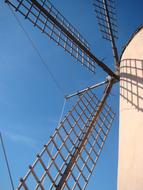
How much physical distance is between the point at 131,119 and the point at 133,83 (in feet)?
1.88

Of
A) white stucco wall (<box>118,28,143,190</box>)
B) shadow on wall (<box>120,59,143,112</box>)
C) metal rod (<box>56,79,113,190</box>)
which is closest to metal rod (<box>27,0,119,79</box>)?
metal rod (<box>56,79,113,190</box>)

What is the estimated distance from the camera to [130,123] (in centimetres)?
356

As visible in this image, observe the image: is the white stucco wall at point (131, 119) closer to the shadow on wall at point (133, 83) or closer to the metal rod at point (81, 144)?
the shadow on wall at point (133, 83)

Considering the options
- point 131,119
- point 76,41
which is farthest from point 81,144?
point 76,41

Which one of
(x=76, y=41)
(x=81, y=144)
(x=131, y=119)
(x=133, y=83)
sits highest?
(x=76, y=41)

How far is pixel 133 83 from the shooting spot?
384 cm

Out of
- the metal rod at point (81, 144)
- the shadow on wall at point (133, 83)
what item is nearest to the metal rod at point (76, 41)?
the metal rod at point (81, 144)

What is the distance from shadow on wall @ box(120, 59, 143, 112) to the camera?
3622mm

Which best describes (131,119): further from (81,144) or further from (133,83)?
(81,144)

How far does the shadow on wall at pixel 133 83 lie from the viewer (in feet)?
11.9

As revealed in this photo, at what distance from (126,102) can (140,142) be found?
89 cm

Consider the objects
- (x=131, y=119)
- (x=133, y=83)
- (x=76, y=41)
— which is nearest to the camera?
(x=131, y=119)

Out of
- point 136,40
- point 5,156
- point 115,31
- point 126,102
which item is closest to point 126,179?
point 126,102

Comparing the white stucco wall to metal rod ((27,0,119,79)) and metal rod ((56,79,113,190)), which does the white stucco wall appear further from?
metal rod ((27,0,119,79))
